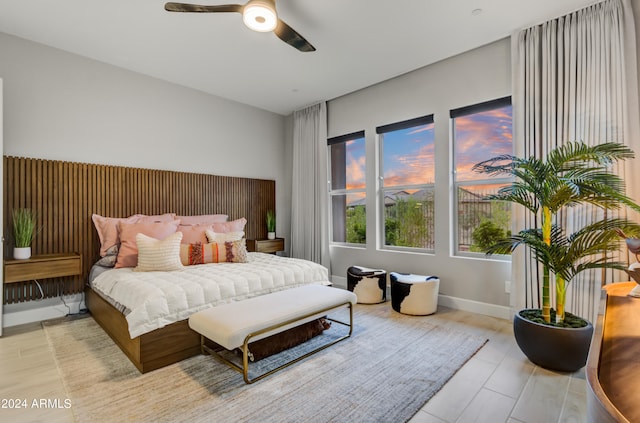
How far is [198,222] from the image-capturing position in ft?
13.4

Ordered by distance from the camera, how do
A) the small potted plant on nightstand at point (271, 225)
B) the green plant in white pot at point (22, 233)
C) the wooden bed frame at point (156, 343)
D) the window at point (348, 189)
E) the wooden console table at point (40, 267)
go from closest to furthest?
the wooden bed frame at point (156, 343), the wooden console table at point (40, 267), the green plant in white pot at point (22, 233), the window at point (348, 189), the small potted plant on nightstand at point (271, 225)

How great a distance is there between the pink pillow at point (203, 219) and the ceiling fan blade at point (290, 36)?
8.13 feet

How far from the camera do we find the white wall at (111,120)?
313cm

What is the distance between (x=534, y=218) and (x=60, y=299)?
4938 mm

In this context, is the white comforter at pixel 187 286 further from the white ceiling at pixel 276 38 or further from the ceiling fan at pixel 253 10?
the white ceiling at pixel 276 38

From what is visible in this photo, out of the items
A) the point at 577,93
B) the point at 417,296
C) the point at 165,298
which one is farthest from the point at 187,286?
the point at 577,93

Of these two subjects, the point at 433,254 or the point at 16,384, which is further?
the point at 433,254

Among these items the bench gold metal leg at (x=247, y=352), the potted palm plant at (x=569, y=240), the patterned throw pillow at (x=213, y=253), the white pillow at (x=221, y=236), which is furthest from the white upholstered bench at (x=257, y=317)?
the potted palm plant at (x=569, y=240)

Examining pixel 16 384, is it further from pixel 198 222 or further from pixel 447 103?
pixel 447 103

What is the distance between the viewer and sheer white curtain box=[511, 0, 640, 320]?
2.49 meters

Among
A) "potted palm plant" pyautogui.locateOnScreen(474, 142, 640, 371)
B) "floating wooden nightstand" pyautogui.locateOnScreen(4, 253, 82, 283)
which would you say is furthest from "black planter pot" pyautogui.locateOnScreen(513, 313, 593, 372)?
"floating wooden nightstand" pyautogui.locateOnScreen(4, 253, 82, 283)

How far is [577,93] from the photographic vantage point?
2703mm

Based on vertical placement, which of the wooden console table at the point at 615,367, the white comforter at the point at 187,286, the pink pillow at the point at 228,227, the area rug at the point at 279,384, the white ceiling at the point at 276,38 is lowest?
the area rug at the point at 279,384

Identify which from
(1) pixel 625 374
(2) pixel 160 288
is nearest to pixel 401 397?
(1) pixel 625 374
